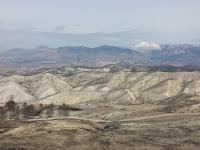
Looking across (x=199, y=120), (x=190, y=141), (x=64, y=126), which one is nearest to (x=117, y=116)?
(x=199, y=120)

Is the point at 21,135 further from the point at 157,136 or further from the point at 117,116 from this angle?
the point at 117,116

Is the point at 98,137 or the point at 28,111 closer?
the point at 98,137

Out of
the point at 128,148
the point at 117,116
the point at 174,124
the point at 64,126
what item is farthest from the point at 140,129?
the point at 117,116

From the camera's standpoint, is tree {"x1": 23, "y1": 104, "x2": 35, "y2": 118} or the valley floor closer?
the valley floor

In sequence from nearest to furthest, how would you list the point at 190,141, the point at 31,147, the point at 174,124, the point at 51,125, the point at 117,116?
the point at 31,147 → the point at 190,141 → the point at 51,125 → the point at 174,124 → the point at 117,116

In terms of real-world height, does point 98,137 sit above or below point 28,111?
above

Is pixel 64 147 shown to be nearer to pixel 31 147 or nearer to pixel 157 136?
pixel 31 147

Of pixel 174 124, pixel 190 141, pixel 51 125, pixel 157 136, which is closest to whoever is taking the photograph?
pixel 190 141

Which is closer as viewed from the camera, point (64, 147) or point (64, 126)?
point (64, 147)

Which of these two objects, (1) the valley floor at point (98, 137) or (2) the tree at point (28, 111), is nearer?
(1) the valley floor at point (98, 137)
